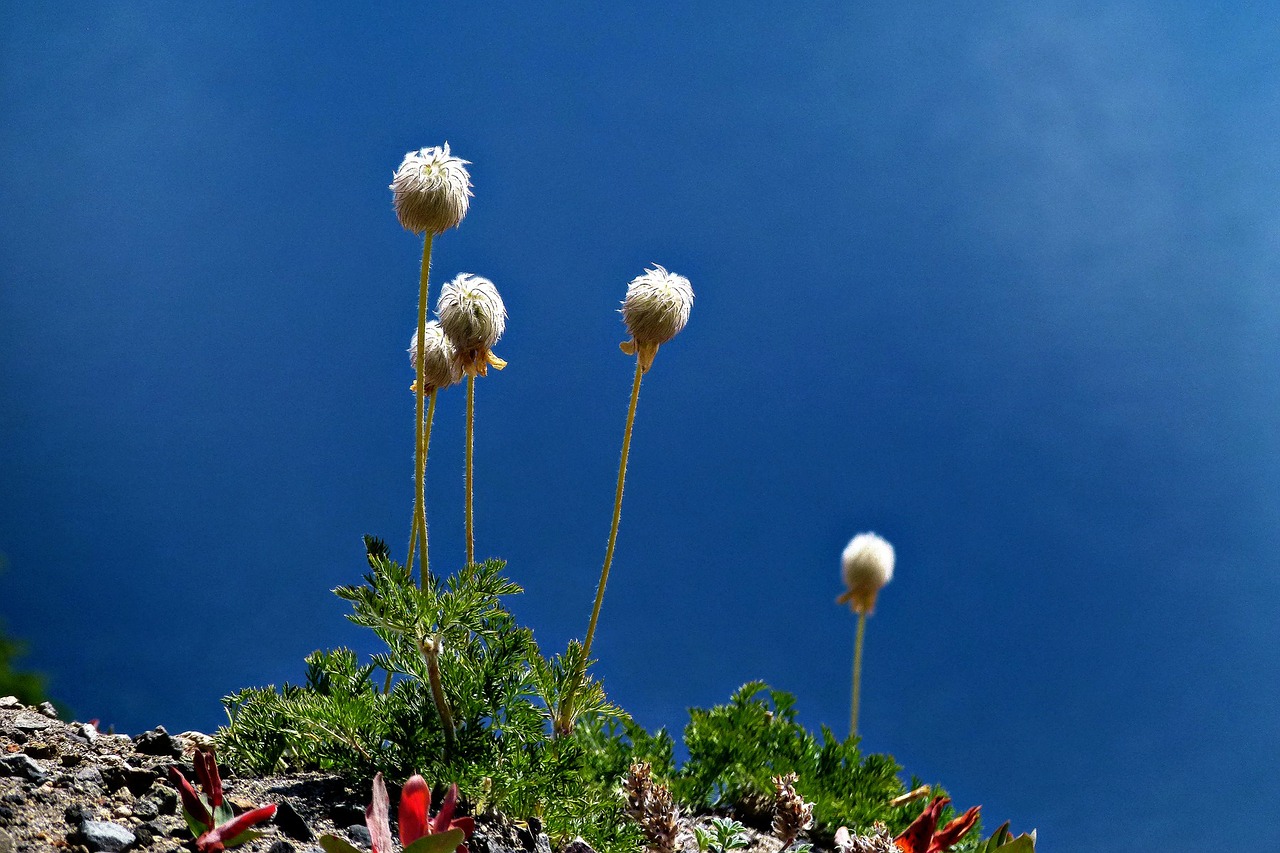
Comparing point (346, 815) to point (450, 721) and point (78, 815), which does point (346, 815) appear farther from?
point (78, 815)

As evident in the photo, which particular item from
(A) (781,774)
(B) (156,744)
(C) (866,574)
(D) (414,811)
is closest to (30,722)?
Answer: (B) (156,744)

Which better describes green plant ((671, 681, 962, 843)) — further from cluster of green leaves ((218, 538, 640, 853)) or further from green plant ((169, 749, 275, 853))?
green plant ((169, 749, 275, 853))

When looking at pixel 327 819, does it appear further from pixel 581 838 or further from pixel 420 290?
pixel 420 290

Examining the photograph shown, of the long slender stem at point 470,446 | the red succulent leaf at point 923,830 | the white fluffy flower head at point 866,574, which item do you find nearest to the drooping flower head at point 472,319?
the long slender stem at point 470,446

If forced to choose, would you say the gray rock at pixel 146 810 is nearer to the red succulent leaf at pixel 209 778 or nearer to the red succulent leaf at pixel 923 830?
the red succulent leaf at pixel 209 778

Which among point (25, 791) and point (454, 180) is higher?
point (454, 180)

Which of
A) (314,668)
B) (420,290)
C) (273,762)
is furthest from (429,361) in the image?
(273,762)

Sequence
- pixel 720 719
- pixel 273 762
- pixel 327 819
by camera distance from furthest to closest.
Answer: pixel 720 719 → pixel 273 762 → pixel 327 819

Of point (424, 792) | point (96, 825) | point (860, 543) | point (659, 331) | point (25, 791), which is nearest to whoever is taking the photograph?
point (424, 792)
